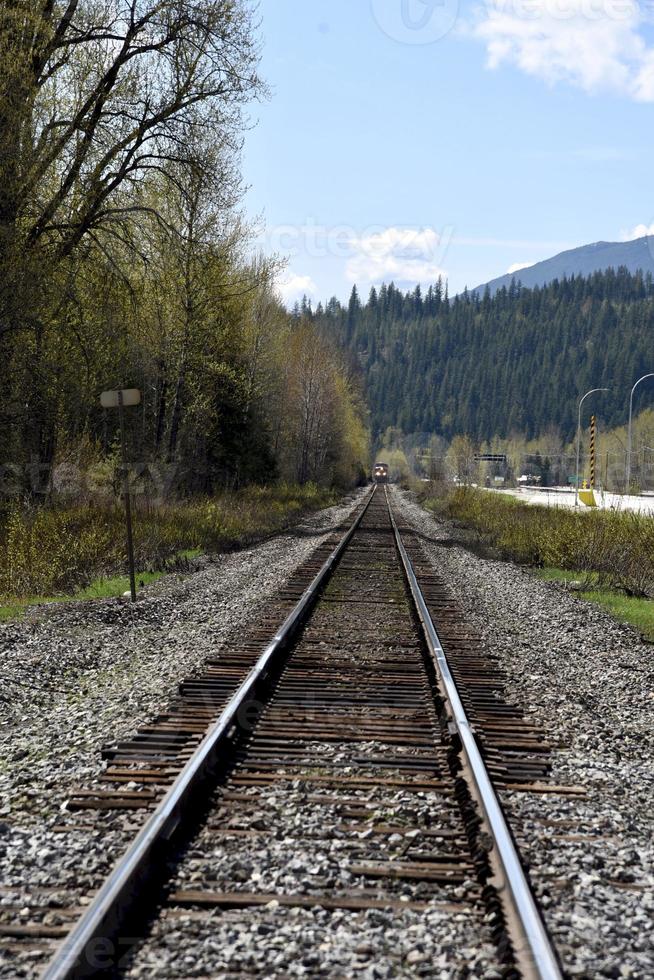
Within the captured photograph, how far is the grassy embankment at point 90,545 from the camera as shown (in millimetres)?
13469

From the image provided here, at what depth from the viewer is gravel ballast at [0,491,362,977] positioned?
152 inches

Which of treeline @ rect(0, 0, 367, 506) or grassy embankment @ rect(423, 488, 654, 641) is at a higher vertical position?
treeline @ rect(0, 0, 367, 506)

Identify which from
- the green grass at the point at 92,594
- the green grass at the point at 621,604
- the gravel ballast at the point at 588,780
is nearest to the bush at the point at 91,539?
the green grass at the point at 92,594

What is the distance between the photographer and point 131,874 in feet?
12.0

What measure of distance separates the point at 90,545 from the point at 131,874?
1214 centimetres

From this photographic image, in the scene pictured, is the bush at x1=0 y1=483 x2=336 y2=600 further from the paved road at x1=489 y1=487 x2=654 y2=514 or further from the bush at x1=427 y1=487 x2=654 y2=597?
the paved road at x1=489 y1=487 x2=654 y2=514

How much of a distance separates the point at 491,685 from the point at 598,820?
3.04 metres

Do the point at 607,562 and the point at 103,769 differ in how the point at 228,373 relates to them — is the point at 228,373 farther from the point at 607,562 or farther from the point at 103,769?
the point at 103,769

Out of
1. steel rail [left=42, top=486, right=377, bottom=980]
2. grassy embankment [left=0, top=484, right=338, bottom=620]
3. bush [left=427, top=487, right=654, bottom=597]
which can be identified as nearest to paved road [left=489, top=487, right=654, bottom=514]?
bush [left=427, top=487, right=654, bottom=597]

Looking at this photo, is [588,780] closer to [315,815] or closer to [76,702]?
[315,815]

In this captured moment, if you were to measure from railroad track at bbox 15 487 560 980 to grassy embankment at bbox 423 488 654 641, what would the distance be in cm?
504

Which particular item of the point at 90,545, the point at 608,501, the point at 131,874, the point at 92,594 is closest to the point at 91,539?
the point at 90,545

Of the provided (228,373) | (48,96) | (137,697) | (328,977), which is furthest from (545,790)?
(228,373)

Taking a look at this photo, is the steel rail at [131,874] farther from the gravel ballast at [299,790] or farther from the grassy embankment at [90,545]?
the grassy embankment at [90,545]
